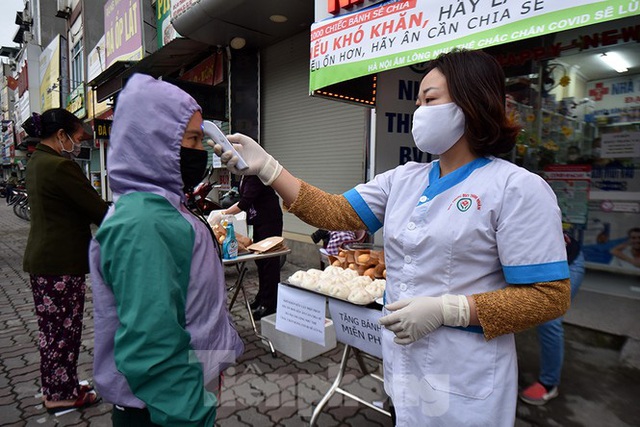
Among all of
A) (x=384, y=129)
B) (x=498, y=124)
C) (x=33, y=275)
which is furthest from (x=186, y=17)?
(x=498, y=124)

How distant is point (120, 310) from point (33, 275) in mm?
2049

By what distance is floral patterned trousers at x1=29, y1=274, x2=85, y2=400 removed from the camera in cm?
262

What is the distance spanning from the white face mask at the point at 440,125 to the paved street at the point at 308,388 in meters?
2.14

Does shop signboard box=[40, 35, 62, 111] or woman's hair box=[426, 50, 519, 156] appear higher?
shop signboard box=[40, 35, 62, 111]

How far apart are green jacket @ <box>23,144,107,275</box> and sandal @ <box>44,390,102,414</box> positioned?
3.13ft

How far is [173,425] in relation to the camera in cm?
111

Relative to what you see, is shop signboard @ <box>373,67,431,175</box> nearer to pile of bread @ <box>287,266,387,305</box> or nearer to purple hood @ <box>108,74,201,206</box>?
pile of bread @ <box>287,266,387,305</box>

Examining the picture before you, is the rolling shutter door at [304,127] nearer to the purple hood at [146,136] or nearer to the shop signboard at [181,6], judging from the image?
the shop signboard at [181,6]

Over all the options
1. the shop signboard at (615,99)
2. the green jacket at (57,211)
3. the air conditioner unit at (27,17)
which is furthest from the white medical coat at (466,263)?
the air conditioner unit at (27,17)

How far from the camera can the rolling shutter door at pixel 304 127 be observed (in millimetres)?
6402

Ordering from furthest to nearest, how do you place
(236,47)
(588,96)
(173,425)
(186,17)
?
(236,47)
(186,17)
(588,96)
(173,425)

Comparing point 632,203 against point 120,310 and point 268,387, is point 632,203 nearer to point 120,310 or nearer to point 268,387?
point 268,387

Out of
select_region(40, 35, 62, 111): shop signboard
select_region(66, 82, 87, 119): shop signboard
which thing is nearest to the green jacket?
select_region(66, 82, 87, 119): shop signboard

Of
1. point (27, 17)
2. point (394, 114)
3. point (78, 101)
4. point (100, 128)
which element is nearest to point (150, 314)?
point (394, 114)
